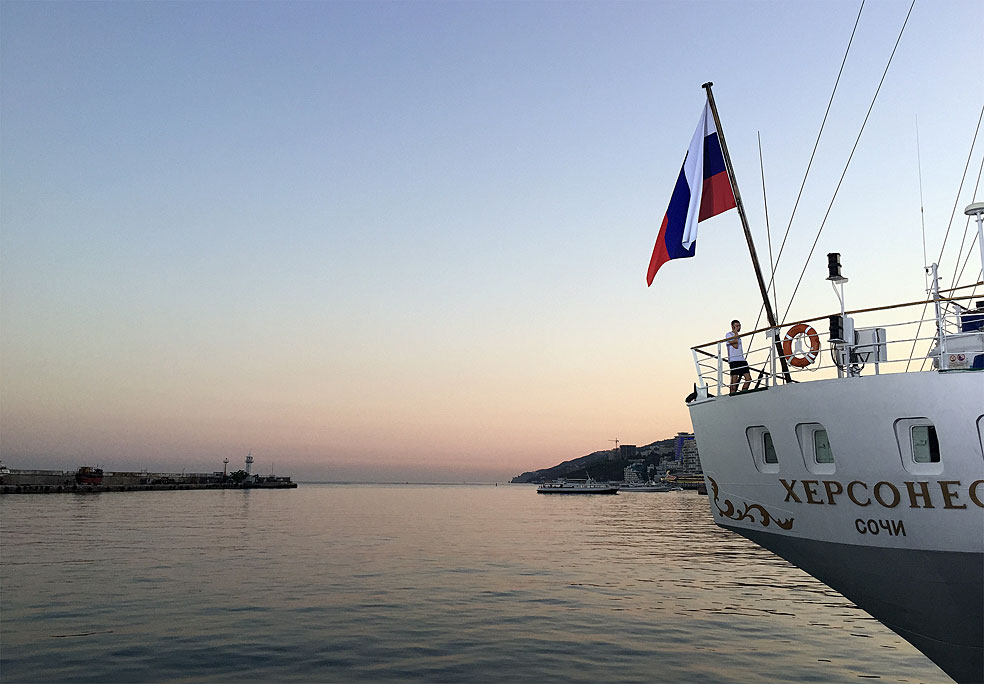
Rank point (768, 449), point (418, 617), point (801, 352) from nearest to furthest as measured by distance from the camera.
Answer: point (801, 352) → point (768, 449) → point (418, 617)

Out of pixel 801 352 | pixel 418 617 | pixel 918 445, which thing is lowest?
pixel 418 617

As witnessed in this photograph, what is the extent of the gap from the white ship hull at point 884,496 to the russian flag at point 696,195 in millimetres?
4103

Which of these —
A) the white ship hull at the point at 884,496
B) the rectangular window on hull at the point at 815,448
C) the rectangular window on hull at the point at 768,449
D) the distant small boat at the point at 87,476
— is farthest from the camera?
the distant small boat at the point at 87,476

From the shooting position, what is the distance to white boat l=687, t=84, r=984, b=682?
31.2 ft

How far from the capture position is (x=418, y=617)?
62.5 ft

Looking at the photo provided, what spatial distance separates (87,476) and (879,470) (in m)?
124

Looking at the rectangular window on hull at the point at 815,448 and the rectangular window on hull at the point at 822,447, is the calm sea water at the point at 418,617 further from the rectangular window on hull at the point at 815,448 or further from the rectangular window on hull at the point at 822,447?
the rectangular window on hull at the point at 822,447

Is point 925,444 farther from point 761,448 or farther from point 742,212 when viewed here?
point 742,212

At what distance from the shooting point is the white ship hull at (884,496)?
9.45 m

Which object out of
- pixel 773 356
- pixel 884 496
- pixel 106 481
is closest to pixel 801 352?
pixel 773 356

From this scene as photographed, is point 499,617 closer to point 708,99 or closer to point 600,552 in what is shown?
point 708,99

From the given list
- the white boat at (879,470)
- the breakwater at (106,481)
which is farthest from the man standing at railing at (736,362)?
the breakwater at (106,481)

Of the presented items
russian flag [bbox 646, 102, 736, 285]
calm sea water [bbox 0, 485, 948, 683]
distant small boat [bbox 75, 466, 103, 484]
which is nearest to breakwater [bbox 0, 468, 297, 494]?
distant small boat [bbox 75, 466, 103, 484]

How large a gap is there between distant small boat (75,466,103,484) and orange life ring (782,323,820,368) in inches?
4806
